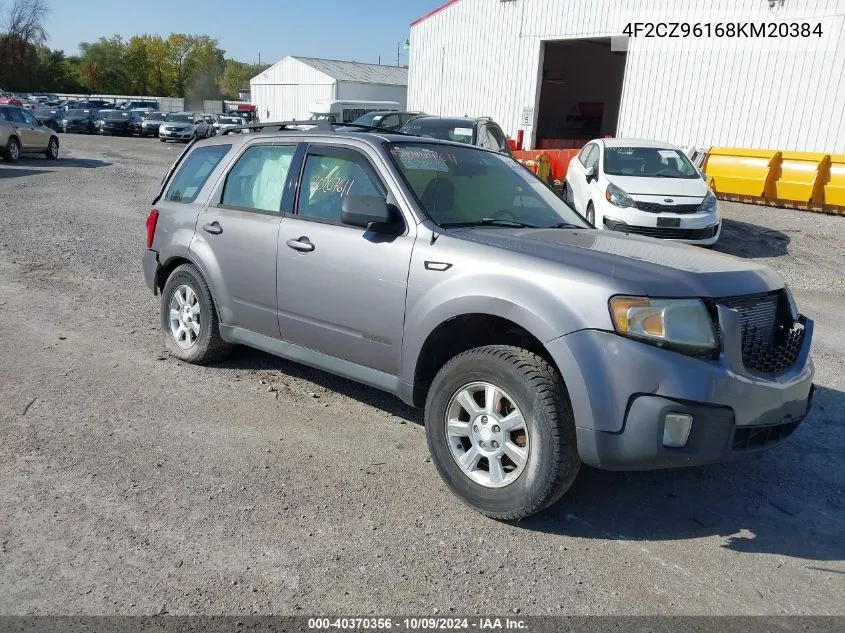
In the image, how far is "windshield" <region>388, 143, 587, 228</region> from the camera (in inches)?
170

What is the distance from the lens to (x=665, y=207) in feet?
36.2

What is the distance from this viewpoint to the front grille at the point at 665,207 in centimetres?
1104

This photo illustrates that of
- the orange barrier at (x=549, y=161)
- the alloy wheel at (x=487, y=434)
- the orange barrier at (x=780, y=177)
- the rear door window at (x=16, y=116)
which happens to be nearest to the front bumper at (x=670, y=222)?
the orange barrier at (x=549, y=161)

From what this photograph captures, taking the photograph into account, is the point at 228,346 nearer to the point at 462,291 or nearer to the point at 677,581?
the point at 462,291

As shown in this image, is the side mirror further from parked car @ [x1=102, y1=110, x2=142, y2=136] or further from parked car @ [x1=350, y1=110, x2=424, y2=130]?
parked car @ [x1=102, y1=110, x2=142, y2=136]

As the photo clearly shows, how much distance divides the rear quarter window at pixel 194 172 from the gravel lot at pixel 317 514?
1289 mm

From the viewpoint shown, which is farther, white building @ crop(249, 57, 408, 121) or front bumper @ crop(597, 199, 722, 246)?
white building @ crop(249, 57, 408, 121)

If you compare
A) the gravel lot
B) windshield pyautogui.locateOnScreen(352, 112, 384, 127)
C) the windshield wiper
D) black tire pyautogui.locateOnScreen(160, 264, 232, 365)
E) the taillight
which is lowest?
the gravel lot

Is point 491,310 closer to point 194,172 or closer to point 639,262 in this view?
point 639,262

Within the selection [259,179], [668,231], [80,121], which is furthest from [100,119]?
[259,179]

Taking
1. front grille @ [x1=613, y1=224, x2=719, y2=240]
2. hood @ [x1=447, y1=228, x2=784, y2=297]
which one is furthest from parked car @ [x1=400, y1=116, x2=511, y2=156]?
hood @ [x1=447, y1=228, x2=784, y2=297]

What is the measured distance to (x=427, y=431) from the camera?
391cm

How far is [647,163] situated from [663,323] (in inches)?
392

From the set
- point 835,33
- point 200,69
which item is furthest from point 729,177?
point 200,69
